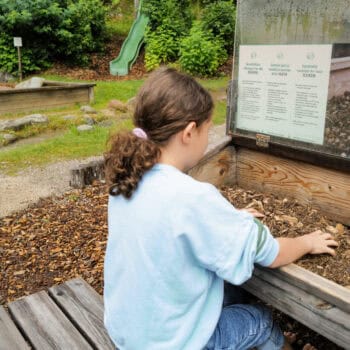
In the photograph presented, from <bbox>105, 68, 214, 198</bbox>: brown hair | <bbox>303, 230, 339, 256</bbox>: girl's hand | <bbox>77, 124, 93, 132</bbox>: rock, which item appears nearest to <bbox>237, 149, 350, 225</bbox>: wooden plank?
<bbox>303, 230, 339, 256</bbox>: girl's hand

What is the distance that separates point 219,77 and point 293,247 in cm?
1248

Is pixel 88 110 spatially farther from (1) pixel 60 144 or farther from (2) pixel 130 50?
(2) pixel 130 50

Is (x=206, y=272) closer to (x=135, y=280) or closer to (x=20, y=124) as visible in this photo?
(x=135, y=280)

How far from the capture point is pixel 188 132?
1.46 meters

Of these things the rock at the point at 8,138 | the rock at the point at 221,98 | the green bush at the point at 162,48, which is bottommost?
the rock at the point at 8,138

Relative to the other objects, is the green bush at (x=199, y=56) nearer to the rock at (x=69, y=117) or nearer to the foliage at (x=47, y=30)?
the foliage at (x=47, y=30)

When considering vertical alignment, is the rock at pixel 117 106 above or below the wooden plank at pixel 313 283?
below

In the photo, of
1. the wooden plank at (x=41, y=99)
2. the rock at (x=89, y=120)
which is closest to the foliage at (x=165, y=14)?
the wooden plank at (x=41, y=99)

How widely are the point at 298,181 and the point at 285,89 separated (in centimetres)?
48

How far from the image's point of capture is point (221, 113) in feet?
30.5

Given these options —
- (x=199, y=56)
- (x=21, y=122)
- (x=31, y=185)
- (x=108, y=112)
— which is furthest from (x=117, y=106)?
(x=31, y=185)

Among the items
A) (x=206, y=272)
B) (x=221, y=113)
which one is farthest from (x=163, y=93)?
(x=221, y=113)

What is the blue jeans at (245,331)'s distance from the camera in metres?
1.62

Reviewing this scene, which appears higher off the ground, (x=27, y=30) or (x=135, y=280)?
(x=27, y=30)
